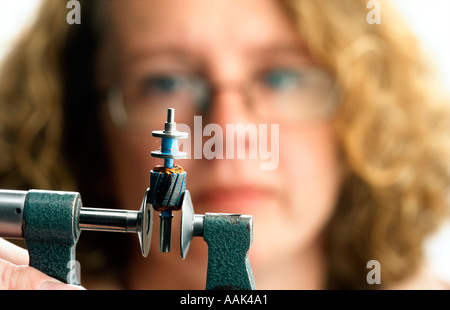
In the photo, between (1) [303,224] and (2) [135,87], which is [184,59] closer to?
(2) [135,87]

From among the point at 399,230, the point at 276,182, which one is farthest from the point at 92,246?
the point at 399,230

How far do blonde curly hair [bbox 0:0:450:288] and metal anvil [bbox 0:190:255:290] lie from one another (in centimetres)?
71

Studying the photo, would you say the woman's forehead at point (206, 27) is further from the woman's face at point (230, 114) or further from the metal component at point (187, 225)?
the metal component at point (187, 225)

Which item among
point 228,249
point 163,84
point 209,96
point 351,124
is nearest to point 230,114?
point 209,96

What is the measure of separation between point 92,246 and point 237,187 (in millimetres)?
509

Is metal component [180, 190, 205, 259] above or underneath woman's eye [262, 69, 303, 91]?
underneath

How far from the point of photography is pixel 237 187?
42.6 inches

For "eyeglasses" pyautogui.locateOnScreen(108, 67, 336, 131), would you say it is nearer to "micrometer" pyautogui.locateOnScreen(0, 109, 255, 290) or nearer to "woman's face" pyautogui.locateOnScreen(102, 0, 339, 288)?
"woman's face" pyautogui.locateOnScreen(102, 0, 339, 288)

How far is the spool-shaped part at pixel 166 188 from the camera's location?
20.3 inches

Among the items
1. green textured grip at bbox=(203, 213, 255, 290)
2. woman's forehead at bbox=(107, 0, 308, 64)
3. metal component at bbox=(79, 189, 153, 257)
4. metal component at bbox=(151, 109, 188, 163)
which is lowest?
green textured grip at bbox=(203, 213, 255, 290)

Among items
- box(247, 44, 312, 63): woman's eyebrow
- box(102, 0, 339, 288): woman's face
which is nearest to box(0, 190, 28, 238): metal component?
box(102, 0, 339, 288): woman's face

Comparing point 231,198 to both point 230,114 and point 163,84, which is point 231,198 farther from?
point 163,84

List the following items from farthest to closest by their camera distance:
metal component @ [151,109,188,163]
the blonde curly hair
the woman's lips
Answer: the blonde curly hair
the woman's lips
metal component @ [151,109,188,163]

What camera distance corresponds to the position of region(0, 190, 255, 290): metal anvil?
1.75ft
